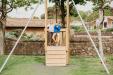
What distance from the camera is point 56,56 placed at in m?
14.8

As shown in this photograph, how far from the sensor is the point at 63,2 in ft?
74.3

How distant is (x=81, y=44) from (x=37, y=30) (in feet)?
74.2

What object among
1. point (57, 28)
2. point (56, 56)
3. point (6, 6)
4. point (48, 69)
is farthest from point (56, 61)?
point (6, 6)

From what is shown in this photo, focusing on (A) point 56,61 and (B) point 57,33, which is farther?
(B) point 57,33

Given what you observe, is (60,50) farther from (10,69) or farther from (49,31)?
(10,69)

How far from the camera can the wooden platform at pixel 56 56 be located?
48.6ft

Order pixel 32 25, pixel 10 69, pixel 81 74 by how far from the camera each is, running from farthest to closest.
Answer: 1. pixel 32 25
2. pixel 10 69
3. pixel 81 74

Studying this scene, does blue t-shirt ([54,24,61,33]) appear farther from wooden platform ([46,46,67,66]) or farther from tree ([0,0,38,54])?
tree ([0,0,38,54])

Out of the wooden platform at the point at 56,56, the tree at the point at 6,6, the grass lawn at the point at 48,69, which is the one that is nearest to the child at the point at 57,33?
the wooden platform at the point at 56,56

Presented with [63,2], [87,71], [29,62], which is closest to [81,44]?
[63,2]

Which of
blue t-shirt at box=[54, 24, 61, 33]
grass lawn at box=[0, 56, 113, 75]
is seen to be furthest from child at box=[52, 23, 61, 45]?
grass lawn at box=[0, 56, 113, 75]

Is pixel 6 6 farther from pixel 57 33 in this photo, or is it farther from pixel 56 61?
pixel 56 61

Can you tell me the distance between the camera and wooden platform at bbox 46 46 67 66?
583 inches

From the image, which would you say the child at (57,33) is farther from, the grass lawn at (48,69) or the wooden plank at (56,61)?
the grass lawn at (48,69)
